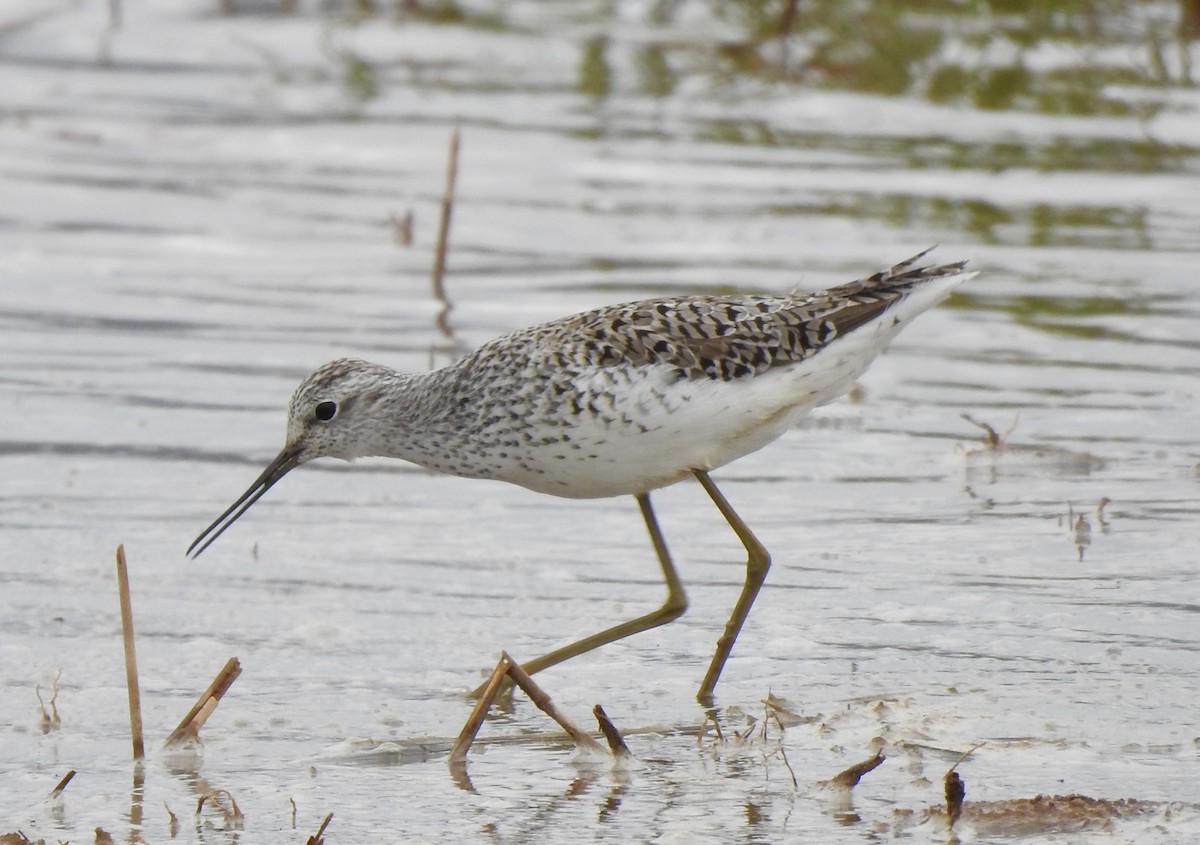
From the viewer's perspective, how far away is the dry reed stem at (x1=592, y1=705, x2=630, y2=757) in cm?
457

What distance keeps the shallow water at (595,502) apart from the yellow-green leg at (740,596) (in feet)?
0.24

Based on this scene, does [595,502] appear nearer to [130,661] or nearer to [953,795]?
[130,661]

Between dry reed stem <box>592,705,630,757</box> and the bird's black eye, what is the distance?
1458mm

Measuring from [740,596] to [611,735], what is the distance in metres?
1.02

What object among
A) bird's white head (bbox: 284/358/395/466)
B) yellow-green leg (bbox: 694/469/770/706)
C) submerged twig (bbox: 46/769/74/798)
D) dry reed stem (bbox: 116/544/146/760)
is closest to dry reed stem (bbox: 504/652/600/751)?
yellow-green leg (bbox: 694/469/770/706)

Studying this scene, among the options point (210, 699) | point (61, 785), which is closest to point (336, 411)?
point (210, 699)

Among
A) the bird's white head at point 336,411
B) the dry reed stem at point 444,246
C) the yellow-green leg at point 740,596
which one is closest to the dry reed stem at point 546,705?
the yellow-green leg at point 740,596

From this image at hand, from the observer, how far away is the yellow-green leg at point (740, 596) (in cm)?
525

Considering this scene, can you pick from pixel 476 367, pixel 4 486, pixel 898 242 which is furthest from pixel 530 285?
pixel 476 367

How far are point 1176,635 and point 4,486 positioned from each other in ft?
12.3

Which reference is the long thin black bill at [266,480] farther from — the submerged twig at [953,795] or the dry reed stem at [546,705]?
the submerged twig at [953,795]

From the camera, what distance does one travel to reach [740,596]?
219 inches

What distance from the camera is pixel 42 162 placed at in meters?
11.7

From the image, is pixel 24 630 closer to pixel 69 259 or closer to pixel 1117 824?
pixel 1117 824
